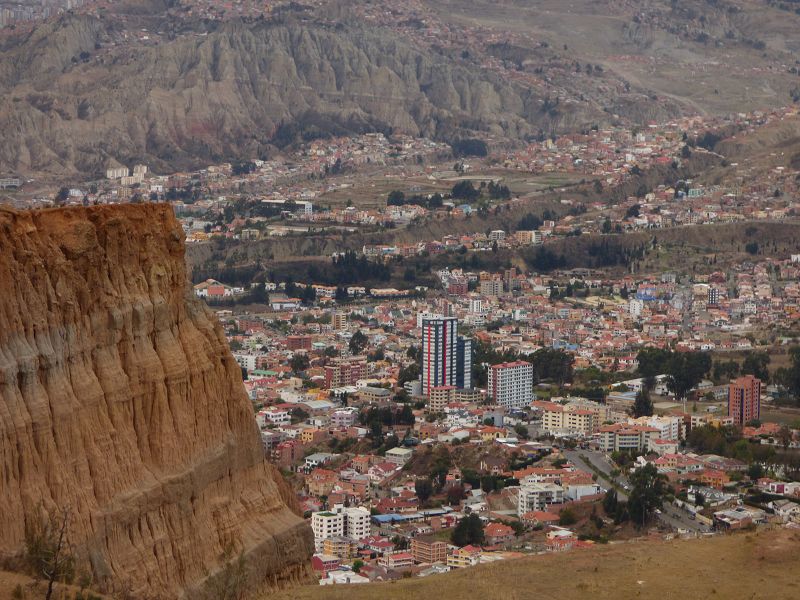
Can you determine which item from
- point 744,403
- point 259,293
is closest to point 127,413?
point 744,403

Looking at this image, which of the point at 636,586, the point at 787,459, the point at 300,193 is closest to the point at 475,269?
the point at 300,193

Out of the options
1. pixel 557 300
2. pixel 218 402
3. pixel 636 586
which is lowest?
pixel 557 300

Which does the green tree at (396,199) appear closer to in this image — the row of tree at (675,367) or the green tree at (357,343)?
the green tree at (357,343)

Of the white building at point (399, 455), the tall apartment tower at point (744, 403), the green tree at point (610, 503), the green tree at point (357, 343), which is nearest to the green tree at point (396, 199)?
the green tree at point (357, 343)

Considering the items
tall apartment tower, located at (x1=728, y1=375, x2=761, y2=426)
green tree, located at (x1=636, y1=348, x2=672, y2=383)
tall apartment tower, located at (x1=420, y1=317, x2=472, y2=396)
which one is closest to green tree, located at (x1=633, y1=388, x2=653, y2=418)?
tall apartment tower, located at (x1=728, y1=375, x2=761, y2=426)

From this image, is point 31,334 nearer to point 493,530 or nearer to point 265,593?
point 265,593

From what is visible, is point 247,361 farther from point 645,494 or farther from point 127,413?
point 127,413

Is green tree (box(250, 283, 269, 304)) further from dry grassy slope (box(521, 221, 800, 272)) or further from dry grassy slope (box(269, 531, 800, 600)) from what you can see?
dry grassy slope (box(269, 531, 800, 600))
